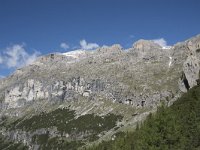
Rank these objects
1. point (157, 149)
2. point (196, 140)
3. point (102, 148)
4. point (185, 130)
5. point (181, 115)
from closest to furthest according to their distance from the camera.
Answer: point (157, 149)
point (196, 140)
point (185, 130)
point (181, 115)
point (102, 148)

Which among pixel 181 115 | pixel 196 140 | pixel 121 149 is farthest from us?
pixel 121 149

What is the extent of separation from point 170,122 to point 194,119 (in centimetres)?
2166

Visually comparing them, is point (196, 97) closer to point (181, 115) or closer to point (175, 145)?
point (181, 115)

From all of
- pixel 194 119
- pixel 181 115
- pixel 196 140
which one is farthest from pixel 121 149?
pixel 196 140

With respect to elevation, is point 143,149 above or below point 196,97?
below

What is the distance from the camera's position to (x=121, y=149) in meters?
127

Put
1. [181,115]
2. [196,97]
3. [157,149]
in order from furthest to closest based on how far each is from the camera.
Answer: [196,97], [181,115], [157,149]

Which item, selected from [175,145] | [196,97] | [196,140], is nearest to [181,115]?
[196,97]

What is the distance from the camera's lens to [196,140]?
79188mm

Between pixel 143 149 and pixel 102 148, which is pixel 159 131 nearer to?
pixel 143 149

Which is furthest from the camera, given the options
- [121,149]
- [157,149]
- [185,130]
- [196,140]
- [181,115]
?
[121,149]

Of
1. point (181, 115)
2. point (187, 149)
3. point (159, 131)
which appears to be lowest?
point (187, 149)

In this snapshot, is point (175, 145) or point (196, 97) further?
point (196, 97)

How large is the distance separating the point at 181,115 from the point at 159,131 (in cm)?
3379
